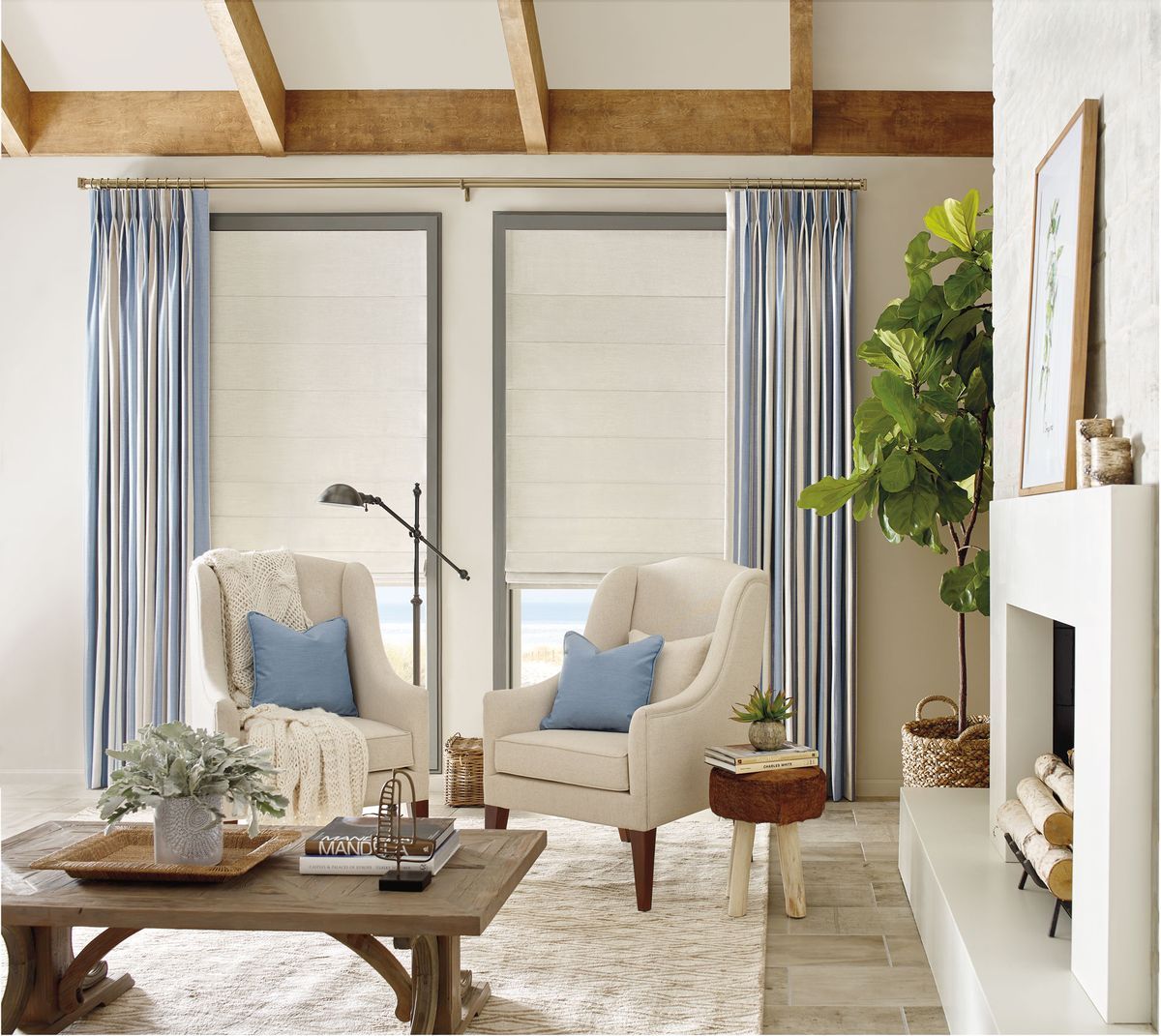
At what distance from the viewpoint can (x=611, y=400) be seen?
4.92 m

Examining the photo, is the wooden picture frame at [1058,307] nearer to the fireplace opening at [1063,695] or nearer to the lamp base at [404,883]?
the fireplace opening at [1063,695]

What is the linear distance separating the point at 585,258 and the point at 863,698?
2.29m

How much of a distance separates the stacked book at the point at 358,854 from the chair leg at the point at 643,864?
98 cm

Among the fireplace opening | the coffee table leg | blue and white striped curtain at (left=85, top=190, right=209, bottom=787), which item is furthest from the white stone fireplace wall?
blue and white striped curtain at (left=85, top=190, right=209, bottom=787)

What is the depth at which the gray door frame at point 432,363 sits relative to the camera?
4.92m

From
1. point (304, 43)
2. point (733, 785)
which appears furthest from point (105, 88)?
point (733, 785)

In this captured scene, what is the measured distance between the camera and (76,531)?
16.5ft

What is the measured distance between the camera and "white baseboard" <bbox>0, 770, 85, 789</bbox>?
4965mm

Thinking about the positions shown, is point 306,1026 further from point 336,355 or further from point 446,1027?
point 336,355

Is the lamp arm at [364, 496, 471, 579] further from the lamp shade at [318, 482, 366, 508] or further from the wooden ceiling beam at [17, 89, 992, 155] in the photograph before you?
the wooden ceiling beam at [17, 89, 992, 155]

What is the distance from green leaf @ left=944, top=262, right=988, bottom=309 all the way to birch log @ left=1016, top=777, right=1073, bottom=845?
1829 millimetres

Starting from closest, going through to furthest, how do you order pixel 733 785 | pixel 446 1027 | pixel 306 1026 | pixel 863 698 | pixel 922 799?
1. pixel 446 1027
2. pixel 306 1026
3. pixel 733 785
4. pixel 922 799
5. pixel 863 698

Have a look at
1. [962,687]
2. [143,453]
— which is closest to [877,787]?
[962,687]

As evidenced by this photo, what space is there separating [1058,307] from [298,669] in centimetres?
268
